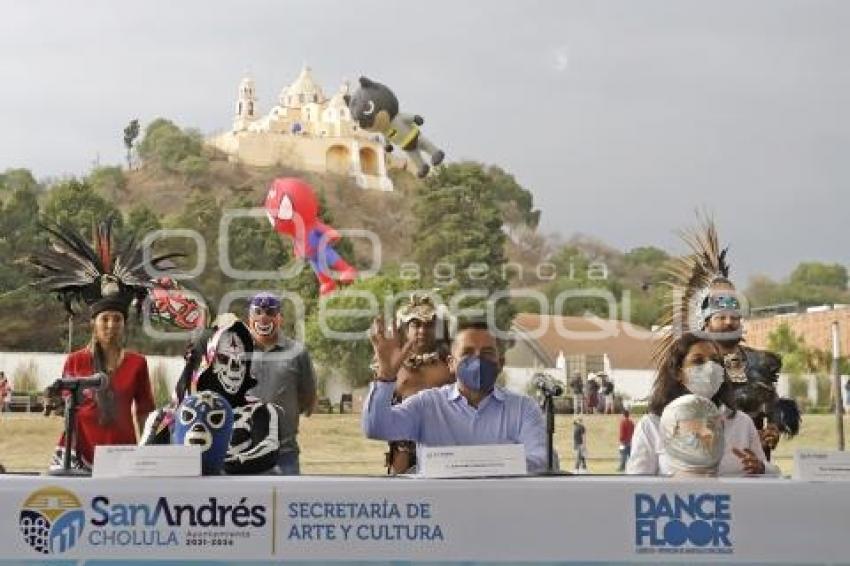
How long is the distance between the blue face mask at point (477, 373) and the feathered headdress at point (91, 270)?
2090 mm

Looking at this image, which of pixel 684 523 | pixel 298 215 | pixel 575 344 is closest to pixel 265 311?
pixel 684 523

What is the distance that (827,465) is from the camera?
12.6 ft

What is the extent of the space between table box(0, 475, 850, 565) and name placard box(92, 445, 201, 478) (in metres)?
0.03

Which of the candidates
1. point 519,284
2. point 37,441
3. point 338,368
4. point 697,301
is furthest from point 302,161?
point 697,301

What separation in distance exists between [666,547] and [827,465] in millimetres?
529

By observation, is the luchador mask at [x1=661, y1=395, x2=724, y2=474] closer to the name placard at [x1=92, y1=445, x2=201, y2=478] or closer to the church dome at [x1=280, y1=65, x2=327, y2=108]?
the name placard at [x1=92, y1=445, x2=201, y2=478]

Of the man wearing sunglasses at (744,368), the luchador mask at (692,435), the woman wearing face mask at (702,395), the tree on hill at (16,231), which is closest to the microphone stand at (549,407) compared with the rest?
the woman wearing face mask at (702,395)

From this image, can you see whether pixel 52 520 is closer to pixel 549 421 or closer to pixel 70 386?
pixel 70 386

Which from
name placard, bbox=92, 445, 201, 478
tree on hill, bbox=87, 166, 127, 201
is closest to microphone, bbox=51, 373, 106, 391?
name placard, bbox=92, 445, 201, 478

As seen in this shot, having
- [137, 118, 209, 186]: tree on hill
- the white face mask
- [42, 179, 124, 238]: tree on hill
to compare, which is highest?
[137, 118, 209, 186]: tree on hill

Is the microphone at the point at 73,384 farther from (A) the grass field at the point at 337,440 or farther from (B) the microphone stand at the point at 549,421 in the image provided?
(A) the grass field at the point at 337,440

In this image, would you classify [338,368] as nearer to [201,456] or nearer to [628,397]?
[628,397]

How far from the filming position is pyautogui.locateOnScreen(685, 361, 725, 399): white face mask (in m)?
5.18

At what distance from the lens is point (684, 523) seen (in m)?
3.73
